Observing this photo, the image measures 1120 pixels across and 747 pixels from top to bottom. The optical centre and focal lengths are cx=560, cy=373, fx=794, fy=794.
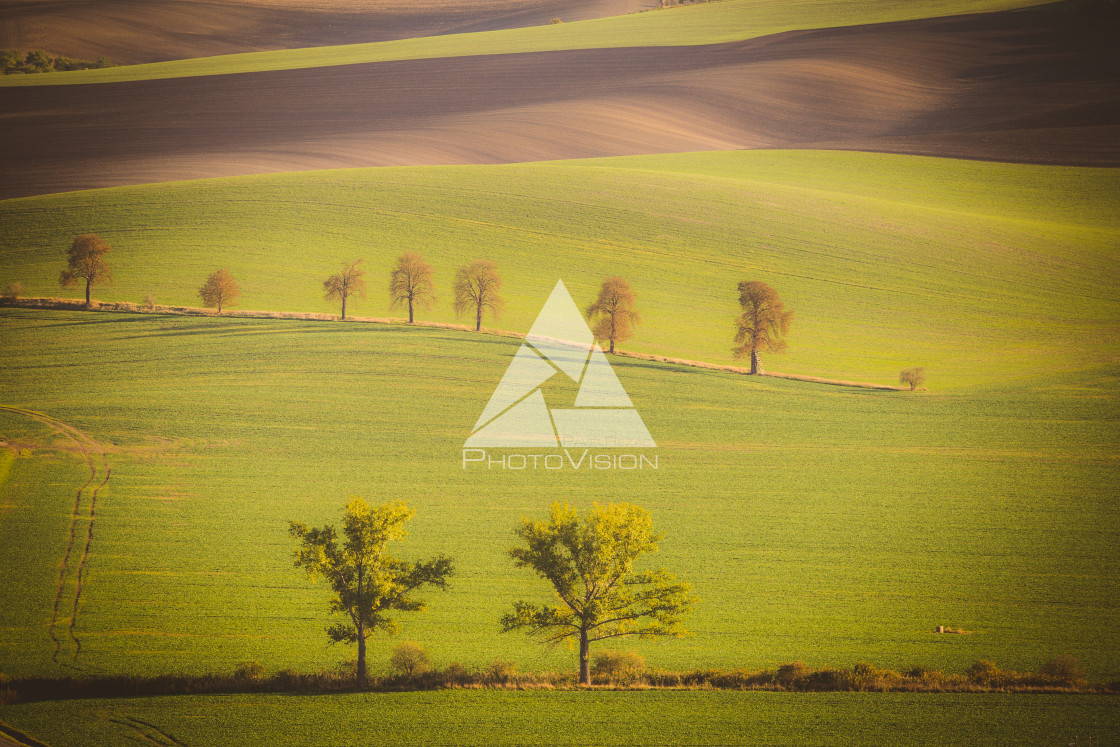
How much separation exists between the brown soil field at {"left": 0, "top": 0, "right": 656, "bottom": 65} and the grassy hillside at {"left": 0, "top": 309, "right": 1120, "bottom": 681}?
77696 millimetres

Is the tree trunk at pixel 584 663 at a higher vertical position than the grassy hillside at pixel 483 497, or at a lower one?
lower

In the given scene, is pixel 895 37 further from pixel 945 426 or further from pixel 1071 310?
pixel 945 426

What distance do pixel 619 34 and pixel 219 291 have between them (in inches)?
3342

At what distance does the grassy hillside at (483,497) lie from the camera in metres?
26.4

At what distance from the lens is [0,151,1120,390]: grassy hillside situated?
187ft

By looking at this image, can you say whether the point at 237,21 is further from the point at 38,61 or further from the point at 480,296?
the point at 480,296

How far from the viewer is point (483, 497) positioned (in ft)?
118

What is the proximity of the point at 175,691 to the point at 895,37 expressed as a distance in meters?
118

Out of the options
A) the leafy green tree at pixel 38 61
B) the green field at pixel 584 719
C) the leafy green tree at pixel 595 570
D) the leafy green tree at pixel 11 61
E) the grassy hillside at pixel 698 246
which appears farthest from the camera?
the leafy green tree at pixel 38 61

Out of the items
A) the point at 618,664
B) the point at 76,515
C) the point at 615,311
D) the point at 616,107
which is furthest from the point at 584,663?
the point at 616,107

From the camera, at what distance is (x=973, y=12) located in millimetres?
113875

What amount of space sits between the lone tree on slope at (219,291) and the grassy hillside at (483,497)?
2.38 metres

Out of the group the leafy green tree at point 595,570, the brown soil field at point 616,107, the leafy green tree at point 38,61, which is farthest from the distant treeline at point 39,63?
the leafy green tree at point 595,570

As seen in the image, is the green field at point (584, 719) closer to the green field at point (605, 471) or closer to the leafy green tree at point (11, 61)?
the green field at point (605, 471)
